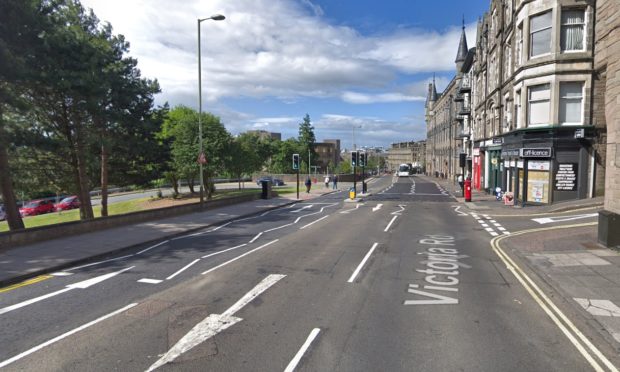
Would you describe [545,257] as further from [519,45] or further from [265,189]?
[265,189]

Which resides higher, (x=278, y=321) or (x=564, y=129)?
(x=564, y=129)

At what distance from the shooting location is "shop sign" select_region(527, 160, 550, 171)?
2309 cm

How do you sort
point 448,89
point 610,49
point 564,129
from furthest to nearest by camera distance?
point 448,89 → point 564,129 → point 610,49

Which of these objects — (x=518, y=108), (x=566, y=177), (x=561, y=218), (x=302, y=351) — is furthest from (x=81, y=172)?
(x=566, y=177)

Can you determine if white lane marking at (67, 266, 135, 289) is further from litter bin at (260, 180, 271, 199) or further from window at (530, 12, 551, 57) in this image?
window at (530, 12, 551, 57)

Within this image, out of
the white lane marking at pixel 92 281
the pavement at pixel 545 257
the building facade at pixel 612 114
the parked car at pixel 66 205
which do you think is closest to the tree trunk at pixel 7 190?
the pavement at pixel 545 257

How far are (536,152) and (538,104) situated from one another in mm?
2904

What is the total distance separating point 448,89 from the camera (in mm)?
77250

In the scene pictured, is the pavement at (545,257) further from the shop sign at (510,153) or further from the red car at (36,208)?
the red car at (36,208)

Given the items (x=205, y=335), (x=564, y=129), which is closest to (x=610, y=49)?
(x=564, y=129)

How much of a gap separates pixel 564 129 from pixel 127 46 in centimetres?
2658

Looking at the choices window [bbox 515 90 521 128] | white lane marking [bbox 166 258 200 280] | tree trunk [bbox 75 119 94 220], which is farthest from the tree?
white lane marking [bbox 166 258 200 280]

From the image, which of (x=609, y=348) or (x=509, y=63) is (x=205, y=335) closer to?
(x=609, y=348)

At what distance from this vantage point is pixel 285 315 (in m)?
6.95
